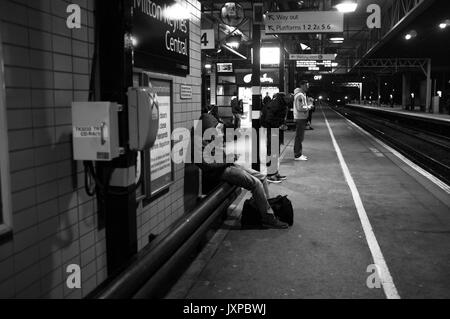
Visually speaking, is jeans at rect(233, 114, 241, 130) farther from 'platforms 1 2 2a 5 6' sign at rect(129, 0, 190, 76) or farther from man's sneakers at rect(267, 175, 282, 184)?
'platforms 1 2 2a 5 6' sign at rect(129, 0, 190, 76)

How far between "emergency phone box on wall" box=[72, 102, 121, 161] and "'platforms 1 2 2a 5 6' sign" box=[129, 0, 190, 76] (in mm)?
1205

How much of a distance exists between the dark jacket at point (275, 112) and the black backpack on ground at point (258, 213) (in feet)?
13.1

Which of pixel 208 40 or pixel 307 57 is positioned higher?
pixel 307 57

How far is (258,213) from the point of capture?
21.4 ft

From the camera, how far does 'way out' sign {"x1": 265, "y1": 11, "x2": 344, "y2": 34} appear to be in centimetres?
1174

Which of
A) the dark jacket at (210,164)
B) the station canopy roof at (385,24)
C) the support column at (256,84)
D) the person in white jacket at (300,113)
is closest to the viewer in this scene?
the dark jacket at (210,164)

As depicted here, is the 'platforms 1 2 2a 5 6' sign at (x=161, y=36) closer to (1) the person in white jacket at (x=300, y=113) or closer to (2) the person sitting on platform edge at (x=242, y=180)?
(2) the person sitting on platform edge at (x=242, y=180)

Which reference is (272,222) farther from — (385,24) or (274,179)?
(385,24)

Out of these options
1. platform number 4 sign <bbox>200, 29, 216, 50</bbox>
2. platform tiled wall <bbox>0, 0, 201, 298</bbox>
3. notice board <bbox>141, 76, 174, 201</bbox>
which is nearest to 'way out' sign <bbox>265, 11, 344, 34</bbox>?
platform number 4 sign <bbox>200, 29, 216, 50</bbox>

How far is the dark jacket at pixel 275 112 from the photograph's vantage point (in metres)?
10.3

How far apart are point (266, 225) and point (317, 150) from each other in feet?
29.3

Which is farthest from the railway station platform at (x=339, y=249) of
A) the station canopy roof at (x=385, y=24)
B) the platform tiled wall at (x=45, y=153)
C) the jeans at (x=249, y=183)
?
the station canopy roof at (x=385, y=24)

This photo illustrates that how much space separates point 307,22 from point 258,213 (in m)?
6.85

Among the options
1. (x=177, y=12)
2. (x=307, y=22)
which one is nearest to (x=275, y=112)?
(x=307, y=22)
